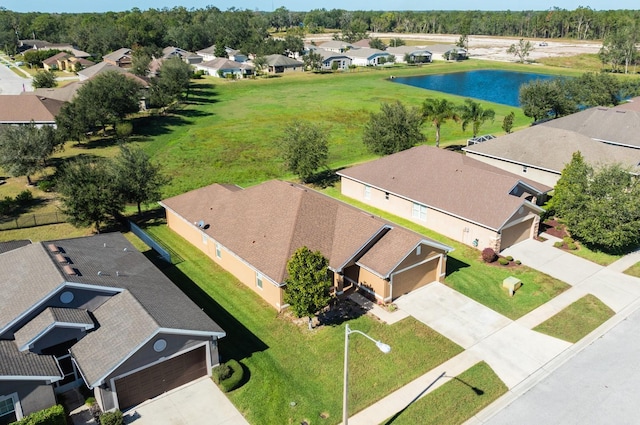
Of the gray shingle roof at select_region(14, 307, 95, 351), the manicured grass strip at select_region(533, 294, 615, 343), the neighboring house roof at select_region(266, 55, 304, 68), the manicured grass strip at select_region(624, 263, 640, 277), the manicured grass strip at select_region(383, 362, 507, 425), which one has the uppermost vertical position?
the neighboring house roof at select_region(266, 55, 304, 68)

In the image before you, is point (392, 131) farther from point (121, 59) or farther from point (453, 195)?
point (121, 59)

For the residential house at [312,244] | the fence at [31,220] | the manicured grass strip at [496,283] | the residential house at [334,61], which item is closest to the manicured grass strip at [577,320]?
the manicured grass strip at [496,283]

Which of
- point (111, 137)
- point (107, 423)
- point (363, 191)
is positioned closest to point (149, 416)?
point (107, 423)

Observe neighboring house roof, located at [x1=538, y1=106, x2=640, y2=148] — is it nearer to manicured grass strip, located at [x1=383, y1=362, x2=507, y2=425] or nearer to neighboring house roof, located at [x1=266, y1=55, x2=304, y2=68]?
manicured grass strip, located at [x1=383, y1=362, x2=507, y2=425]

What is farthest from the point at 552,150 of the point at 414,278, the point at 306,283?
the point at 306,283

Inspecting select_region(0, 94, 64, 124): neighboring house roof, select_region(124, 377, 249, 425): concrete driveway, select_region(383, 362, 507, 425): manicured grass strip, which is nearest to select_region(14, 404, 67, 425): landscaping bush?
select_region(124, 377, 249, 425): concrete driveway

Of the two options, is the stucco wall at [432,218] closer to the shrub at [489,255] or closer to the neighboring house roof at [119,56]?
the shrub at [489,255]

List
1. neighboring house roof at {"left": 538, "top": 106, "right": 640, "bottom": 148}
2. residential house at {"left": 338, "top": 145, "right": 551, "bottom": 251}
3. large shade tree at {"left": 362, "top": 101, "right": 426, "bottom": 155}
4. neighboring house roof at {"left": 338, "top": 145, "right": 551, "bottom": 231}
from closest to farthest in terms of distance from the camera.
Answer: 1. residential house at {"left": 338, "top": 145, "right": 551, "bottom": 251}
2. neighboring house roof at {"left": 338, "top": 145, "right": 551, "bottom": 231}
3. large shade tree at {"left": 362, "top": 101, "right": 426, "bottom": 155}
4. neighboring house roof at {"left": 538, "top": 106, "right": 640, "bottom": 148}
